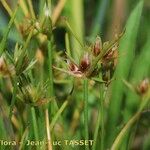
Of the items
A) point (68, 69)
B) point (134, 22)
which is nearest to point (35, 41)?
point (134, 22)

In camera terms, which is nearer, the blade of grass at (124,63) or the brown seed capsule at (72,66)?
the brown seed capsule at (72,66)

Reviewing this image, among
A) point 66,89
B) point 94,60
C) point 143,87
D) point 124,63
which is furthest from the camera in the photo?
point 66,89

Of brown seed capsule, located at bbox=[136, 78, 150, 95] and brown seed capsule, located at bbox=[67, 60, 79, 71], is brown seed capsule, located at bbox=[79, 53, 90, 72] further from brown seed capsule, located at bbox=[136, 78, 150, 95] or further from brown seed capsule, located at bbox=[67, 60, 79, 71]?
brown seed capsule, located at bbox=[136, 78, 150, 95]

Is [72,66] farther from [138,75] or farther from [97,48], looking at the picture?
[138,75]

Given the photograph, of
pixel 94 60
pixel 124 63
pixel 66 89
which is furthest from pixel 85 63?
pixel 66 89

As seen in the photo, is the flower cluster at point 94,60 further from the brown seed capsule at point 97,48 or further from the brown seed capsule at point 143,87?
the brown seed capsule at point 143,87

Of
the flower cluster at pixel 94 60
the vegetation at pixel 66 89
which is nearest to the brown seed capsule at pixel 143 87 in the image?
the vegetation at pixel 66 89

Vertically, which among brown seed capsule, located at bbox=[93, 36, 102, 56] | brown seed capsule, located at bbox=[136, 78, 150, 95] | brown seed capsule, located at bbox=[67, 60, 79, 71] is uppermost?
brown seed capsule, located at bbox=[93, 36, 102, 56]

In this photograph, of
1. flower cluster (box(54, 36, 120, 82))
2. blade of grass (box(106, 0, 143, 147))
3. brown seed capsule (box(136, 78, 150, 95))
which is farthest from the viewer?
blade of grass (box(106, 0, 143, 147))

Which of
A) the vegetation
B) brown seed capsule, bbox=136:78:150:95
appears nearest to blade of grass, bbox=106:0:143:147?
the vegetation

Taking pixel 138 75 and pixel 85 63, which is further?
pixel 138 75

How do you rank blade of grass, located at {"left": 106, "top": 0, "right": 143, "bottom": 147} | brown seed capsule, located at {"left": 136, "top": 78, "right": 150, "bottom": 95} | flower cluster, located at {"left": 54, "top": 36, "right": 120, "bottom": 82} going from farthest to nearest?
blade of grass, located at {"left": 106, "top": 0, "right": 143, "bottom": 147} → brown seed capsule, located at {"left": 136, "top": 78, "right": 150, "bottom": 95} → flower cluster, located at {"left": 54, "top": 36, "right": 120, "bottom": 82}

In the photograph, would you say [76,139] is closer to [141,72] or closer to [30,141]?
[30,141]
